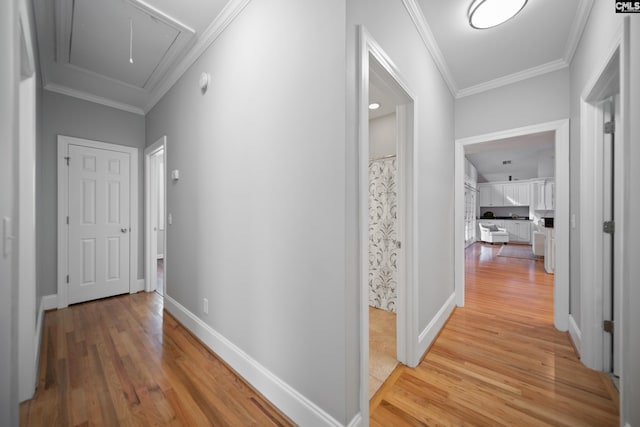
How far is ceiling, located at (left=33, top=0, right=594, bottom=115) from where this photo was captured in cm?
187

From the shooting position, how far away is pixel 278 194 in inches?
59.6

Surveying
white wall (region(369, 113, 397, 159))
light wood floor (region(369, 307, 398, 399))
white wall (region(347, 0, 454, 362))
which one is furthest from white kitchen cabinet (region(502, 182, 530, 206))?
light wood floor (region(369, 307, 398, 399))

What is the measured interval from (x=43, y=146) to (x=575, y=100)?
18.7 ft

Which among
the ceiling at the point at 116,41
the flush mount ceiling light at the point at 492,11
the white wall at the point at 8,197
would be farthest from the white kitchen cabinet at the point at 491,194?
the white wall at the point at 8,197

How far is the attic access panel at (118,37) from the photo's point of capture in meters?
1.91

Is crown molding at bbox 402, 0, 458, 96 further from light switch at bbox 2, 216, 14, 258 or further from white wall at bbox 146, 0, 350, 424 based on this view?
light switch at bbox 2, 216, 14, 258

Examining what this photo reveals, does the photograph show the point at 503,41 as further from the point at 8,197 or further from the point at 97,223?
the point at 97,223

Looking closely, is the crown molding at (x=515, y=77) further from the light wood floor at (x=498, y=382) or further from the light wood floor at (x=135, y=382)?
the light wood floor at (x=135, y=382)

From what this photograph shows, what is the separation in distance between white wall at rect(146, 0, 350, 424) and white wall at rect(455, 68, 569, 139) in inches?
99.1

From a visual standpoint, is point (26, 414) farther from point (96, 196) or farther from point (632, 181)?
point (632, 181)

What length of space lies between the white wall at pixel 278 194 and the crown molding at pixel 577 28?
200cm

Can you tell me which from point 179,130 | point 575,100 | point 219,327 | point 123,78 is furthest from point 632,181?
point 123,78

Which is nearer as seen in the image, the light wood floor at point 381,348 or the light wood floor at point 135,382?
the light wood floor at point 135,382

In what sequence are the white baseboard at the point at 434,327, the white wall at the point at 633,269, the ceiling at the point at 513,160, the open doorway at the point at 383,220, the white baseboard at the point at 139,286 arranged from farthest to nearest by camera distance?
the ceiling at the point at 513,160 < the white baseboard at the point at 139,286 < the open doorway at the point at 383,220 < the white baseboard at the point at 434,327 < the white wall at the point at 633,269
